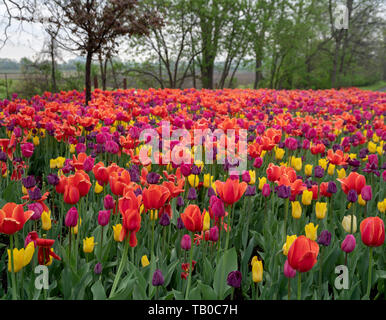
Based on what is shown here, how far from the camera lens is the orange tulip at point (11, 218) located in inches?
56.7

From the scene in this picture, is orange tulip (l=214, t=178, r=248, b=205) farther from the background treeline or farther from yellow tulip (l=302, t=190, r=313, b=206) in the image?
the background treeline

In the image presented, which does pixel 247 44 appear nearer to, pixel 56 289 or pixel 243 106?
pixel 243 106

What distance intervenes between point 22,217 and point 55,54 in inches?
549

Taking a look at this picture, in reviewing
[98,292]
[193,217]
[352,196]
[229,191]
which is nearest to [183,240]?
[193,217]

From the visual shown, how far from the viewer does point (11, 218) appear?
1443 millimetres

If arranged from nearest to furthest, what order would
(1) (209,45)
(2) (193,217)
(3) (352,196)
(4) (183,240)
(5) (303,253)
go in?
(5) (303,253)
(2) (193,217)
(4) (183,240)
(3) (352,196)
(1) (209,45)

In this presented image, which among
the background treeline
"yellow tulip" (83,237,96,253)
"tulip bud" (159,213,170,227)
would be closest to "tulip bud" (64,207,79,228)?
"yellow tulip" (83,237,96,253)

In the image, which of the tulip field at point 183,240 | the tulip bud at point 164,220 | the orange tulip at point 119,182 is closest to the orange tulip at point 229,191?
the tulip field at point 183,240

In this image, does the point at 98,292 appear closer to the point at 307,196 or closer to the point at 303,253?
the point at 303,253

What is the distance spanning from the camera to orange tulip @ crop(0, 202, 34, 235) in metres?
1.44

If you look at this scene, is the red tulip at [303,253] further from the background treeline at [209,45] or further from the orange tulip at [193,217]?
the background treeline at [209,45]

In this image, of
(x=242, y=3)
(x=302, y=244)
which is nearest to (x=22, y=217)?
(x=302, y=244)

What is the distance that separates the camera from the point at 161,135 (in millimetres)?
3719
